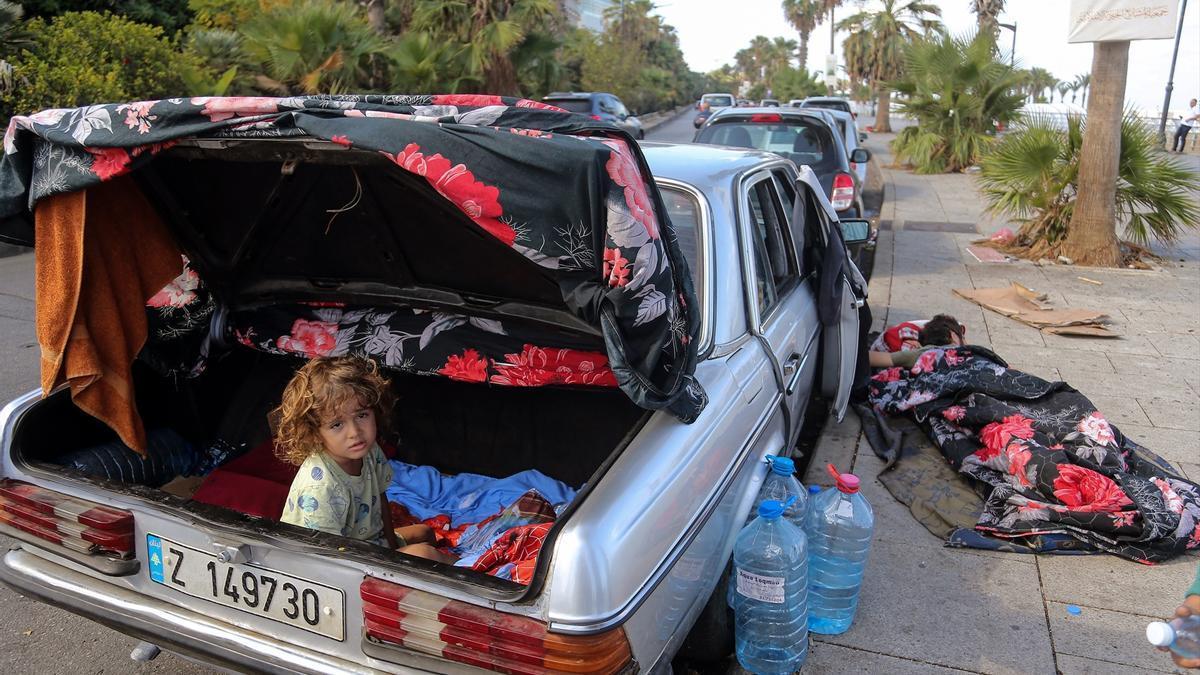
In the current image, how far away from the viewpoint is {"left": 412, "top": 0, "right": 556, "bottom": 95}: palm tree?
18.6 m

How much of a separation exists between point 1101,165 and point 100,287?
990 cm

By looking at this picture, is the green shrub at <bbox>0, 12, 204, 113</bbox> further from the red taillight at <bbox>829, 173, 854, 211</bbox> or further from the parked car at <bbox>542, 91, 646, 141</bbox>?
the red taillight at <bbox>829, 173, 854, 211</bbox>

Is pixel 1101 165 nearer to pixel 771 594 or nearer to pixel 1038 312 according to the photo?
pixel 1038 312

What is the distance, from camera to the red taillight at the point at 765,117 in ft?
A: 31.5

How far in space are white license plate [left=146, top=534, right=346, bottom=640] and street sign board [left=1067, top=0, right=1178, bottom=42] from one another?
1001 cm

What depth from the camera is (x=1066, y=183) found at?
995 cm

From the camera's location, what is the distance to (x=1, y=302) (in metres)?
7.78

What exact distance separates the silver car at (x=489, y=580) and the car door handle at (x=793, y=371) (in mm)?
184

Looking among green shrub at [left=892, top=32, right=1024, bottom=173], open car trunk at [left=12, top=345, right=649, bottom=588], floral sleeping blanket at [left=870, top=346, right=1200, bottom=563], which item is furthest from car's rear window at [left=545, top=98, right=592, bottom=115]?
open car trunk at [left=12, top=345, right=649, bottom=588]

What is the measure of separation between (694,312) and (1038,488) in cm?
249

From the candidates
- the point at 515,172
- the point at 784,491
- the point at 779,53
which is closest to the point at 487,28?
the point at 784,491

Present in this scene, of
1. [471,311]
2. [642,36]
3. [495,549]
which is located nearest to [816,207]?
[471,311]

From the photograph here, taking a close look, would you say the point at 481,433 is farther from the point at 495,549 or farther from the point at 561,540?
the point at 561,540

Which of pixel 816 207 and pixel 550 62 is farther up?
pixel 550 62
